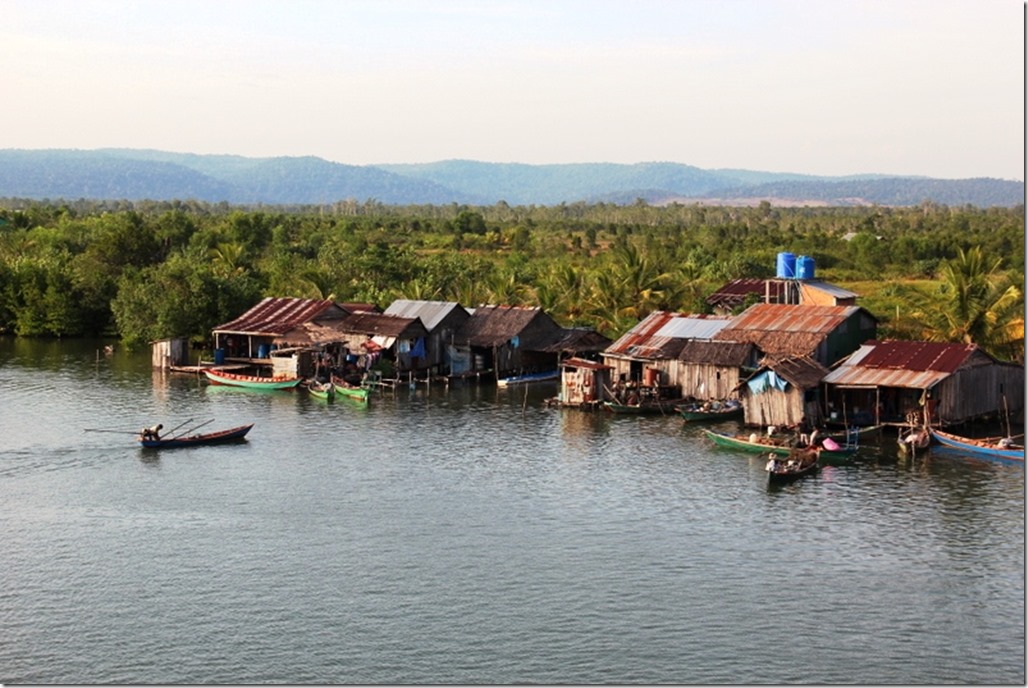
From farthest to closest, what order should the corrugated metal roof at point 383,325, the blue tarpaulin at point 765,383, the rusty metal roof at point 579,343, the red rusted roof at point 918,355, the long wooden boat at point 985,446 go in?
the rusty metal roof at point 579,343 < the corrugated metal roof at point 383,325 < the blue tarpaulin at point 765,383 < the red rusted roof at point 918,355 < the long wooden boat at point 985,446

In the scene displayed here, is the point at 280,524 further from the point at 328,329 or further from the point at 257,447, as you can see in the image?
the point at 328,329

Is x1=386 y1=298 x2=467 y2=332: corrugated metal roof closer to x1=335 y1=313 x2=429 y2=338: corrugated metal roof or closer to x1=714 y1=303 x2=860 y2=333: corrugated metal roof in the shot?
x1=335 y1=313 x2=429 y2=338: corrugated metal roof

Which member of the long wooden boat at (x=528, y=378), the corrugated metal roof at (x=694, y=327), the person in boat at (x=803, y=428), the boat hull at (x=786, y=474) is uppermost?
the corrugated metal roof at (x=694, y=327)

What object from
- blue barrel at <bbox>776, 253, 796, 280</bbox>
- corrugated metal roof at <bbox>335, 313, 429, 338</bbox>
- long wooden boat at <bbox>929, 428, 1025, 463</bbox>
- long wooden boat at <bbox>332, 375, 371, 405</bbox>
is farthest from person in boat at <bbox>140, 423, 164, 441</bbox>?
blue barrel at <bbox>776, 253, 796, 280</bbox>

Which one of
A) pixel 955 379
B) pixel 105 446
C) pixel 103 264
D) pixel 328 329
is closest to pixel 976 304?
pixel 955 379

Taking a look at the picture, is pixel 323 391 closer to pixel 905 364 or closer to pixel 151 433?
pixel 151 433

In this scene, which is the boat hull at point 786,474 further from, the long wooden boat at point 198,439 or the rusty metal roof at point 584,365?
the long wooden boat at point 198,439

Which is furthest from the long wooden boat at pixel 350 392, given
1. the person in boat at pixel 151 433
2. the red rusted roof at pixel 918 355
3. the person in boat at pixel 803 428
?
the red rusted roof at pixel 918 355

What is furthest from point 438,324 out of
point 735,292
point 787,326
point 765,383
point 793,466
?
point 793,466
